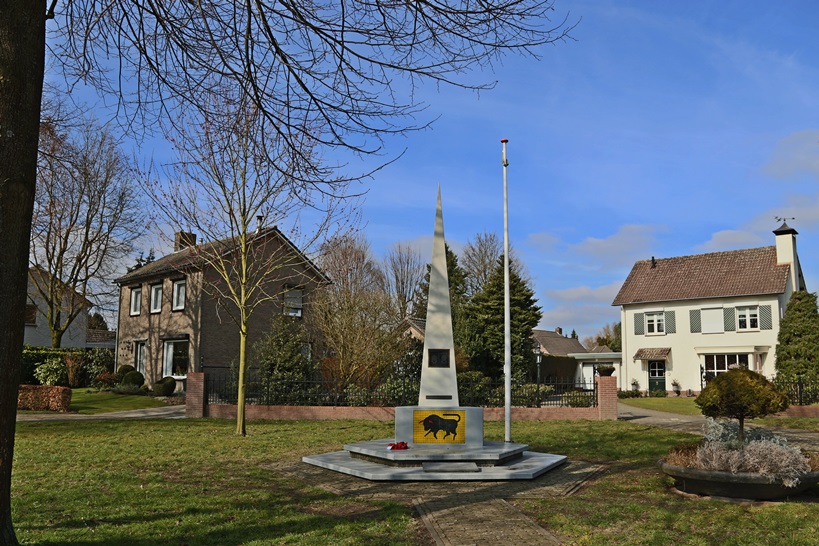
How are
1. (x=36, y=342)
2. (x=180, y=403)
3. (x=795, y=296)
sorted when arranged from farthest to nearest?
(x=36, y=342)
(x=795, y=296)
(x=180, y=403)

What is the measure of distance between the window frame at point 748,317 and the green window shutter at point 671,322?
3696mm

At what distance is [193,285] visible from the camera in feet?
104

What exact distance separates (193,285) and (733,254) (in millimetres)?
33755

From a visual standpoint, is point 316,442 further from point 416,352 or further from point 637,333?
point 637,333

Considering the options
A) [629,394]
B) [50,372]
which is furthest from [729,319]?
[50,372]

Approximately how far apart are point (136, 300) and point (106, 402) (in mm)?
11566

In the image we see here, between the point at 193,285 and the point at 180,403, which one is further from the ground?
the point at 193,285

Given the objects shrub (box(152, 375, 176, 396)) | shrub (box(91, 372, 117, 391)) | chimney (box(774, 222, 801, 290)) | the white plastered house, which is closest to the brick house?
shrub (box(152, 375, 176, 396))

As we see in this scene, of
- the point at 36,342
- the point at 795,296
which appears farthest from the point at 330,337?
the point at 36,342

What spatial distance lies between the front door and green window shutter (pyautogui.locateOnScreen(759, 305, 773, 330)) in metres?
6.26

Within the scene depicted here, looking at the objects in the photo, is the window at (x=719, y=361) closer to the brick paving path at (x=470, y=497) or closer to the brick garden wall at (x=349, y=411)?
the brick garden wall at (x=349, y=411)

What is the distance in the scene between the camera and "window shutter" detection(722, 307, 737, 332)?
129 ft

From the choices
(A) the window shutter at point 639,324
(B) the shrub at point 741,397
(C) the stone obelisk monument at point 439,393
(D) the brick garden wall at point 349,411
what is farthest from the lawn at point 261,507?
(A) the window shutter at point 639,324

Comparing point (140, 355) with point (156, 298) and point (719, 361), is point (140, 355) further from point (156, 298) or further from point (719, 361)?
point (719, 361)
